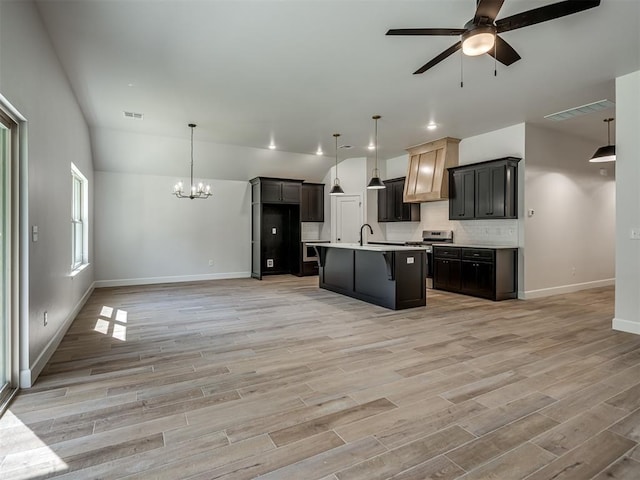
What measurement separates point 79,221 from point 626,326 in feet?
25.6

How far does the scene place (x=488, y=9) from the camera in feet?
7.45

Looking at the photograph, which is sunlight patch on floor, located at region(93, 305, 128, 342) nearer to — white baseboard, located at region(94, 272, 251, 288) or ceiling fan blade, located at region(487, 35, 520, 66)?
white baseboard, located at region(94, 272, 251, 288)

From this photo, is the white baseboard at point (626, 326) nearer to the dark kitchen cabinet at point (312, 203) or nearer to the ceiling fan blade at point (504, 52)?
the ceiling fan blade at point (504, 52)

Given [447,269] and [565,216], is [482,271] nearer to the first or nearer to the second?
[447,269]

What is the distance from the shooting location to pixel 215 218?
8.48 meters

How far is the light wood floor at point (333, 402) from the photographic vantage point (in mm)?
1770

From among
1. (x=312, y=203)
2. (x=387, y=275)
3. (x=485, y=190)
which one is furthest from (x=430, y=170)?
(x=312, y=203)

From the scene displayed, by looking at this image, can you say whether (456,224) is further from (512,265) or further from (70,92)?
(70,92)

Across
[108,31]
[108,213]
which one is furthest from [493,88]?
[108,213]

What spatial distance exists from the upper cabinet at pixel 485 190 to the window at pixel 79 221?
6370mm

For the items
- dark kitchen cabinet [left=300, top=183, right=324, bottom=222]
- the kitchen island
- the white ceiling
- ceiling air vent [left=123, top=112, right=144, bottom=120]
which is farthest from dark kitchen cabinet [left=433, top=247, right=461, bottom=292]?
ceiling air vent [left=123, top=112, right=144, bottom=120]

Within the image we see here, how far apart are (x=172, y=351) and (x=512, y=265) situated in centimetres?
534

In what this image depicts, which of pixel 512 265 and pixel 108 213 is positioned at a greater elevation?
pixel 108 213

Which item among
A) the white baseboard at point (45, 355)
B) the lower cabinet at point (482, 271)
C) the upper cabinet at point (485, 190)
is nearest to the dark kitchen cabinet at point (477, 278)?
the lower cabinet at point (482, 271)
